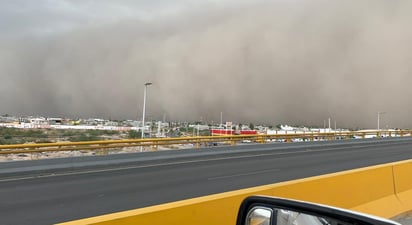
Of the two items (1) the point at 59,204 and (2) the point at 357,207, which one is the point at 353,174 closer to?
(2) the point at 357,207

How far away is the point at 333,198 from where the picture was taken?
6.56 m

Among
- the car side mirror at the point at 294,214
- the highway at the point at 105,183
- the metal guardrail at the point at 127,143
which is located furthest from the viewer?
the metal guardrail at the point at 127,143

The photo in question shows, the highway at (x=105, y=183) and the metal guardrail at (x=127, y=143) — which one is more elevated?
the metal guardrail at (x=127, y=143)

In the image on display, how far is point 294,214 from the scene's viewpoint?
2.25m

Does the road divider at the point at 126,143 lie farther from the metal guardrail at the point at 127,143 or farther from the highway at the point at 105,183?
the highway at the point at 105,183

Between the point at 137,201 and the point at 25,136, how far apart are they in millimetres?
21083

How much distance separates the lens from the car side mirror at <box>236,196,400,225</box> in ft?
6.41

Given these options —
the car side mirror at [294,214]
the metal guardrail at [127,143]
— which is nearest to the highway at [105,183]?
the metal guardrail at [127,143]

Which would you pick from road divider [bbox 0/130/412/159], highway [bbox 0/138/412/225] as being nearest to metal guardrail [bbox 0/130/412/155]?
road divider [bbox 0/130/412/159]

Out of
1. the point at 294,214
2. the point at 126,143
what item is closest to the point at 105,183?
the point at 126,143

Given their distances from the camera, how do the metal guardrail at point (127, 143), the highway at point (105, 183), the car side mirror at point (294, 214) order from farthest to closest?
the metal guardrail at point (127, 143) → the highway at point (105, 183) → the car side mirror at point (294, 214)

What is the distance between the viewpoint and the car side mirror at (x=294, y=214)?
1.95m

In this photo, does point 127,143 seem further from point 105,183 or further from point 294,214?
point 294,214

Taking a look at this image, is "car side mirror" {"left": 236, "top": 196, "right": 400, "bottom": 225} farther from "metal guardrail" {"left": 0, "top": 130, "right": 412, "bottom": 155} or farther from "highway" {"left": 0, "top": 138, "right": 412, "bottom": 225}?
"metal guardrail" {"left": 0, "top": 130, "right": 412, "bottom": 155}
